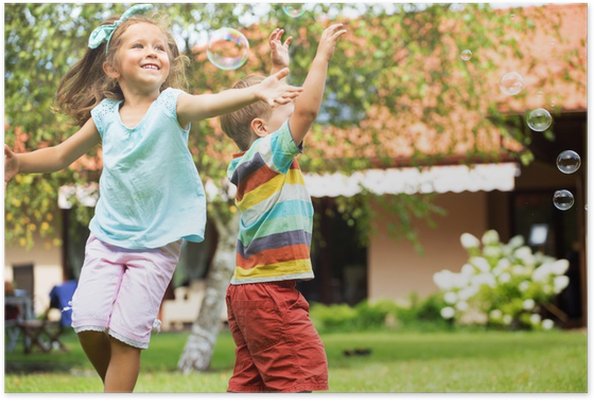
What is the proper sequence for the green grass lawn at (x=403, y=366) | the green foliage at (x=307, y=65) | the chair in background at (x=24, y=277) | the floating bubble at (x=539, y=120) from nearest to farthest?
the floating bubble at (x=539, y=120)
the green grass lawn at (x=403, y=366)
the green foliage at (x=307, y=65)
the chair in background at (x=24, y=277)

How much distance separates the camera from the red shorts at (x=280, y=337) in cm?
310

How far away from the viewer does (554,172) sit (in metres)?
12.3

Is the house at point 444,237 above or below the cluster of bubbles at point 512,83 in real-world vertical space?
below

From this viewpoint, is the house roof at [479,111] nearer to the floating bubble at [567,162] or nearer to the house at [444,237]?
the floating bubble at [567,162]

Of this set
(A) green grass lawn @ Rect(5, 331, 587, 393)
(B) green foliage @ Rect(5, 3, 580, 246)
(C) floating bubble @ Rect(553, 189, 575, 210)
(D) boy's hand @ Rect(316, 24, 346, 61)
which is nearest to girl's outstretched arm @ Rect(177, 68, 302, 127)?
(D) boy's hand @ Rect(316, 24, 346, 61)

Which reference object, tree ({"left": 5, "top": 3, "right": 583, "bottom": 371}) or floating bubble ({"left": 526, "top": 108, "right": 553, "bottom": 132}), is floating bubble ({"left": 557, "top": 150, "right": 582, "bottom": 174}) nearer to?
floating bubble ({"left": 526, "top": 108, "right": 553, "bottom": 132})

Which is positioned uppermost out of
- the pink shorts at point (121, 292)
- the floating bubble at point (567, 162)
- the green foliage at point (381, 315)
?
the floating bubble at point (567, 162)

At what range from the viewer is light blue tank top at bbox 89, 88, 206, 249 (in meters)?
3.02

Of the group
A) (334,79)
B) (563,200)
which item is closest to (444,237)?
(334,79)

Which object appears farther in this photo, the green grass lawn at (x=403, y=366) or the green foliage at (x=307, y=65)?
the green foliage at (x=307, y=65)

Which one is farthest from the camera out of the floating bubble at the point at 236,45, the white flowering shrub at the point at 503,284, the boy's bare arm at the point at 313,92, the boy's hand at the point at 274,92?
the white flowering shrub at the point at 503,284

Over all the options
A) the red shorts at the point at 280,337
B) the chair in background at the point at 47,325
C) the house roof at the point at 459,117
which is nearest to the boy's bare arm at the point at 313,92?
the red shorts at the point at 280,337

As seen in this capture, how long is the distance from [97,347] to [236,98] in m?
0.85

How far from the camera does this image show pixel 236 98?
9.09 feet
